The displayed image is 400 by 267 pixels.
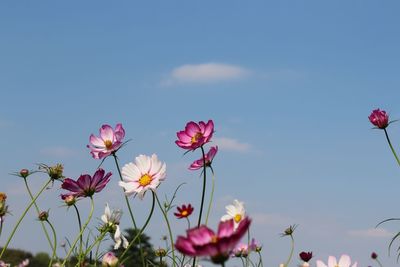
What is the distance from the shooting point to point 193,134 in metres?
2.56

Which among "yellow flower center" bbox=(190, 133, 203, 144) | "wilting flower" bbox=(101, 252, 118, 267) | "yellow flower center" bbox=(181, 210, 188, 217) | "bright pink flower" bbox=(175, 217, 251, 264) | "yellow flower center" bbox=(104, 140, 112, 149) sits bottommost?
"bright pink flower" bbox=(175, 217, 251, 264)

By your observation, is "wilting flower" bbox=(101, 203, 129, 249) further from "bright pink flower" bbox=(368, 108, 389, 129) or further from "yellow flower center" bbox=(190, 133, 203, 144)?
"bright pink flower" bbox=(368, 108, 389, 129)

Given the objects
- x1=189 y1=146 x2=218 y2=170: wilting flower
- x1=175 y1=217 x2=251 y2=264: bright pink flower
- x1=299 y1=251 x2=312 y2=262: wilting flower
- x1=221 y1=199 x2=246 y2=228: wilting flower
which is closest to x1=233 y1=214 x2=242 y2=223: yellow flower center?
x1=221 y1=199 x2=246 y2=228: wilting flower

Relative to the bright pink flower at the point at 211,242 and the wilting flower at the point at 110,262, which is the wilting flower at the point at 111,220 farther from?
the bright pink flower at the point at 211,242

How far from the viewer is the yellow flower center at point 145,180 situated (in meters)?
2.38

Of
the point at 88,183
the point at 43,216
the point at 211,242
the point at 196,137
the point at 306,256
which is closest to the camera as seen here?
the point at 211,242

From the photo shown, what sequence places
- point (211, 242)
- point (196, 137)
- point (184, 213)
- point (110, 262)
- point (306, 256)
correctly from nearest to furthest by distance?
1. point (211, 242)
2. point (110, 262)
3. point (196, 137)
4. point (184, 213)
5. point (306, 256)

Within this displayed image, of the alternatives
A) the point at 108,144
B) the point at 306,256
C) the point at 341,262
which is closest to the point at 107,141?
the point at 108,144

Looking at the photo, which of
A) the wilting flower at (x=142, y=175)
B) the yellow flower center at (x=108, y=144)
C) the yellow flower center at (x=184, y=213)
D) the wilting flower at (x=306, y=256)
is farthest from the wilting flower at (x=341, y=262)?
the wilting flower at (x=306, y=256)

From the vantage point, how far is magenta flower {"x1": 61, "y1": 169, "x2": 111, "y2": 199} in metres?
2.63

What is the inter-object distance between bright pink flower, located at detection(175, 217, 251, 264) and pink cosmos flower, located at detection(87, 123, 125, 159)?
1.51 metres

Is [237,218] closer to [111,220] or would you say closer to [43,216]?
[111,220]

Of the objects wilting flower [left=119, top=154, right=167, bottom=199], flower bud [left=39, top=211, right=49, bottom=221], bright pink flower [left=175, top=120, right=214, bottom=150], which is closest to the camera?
wilting flower [left=119, top=154, right=167, bottom=199]

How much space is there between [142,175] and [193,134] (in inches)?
11.3
